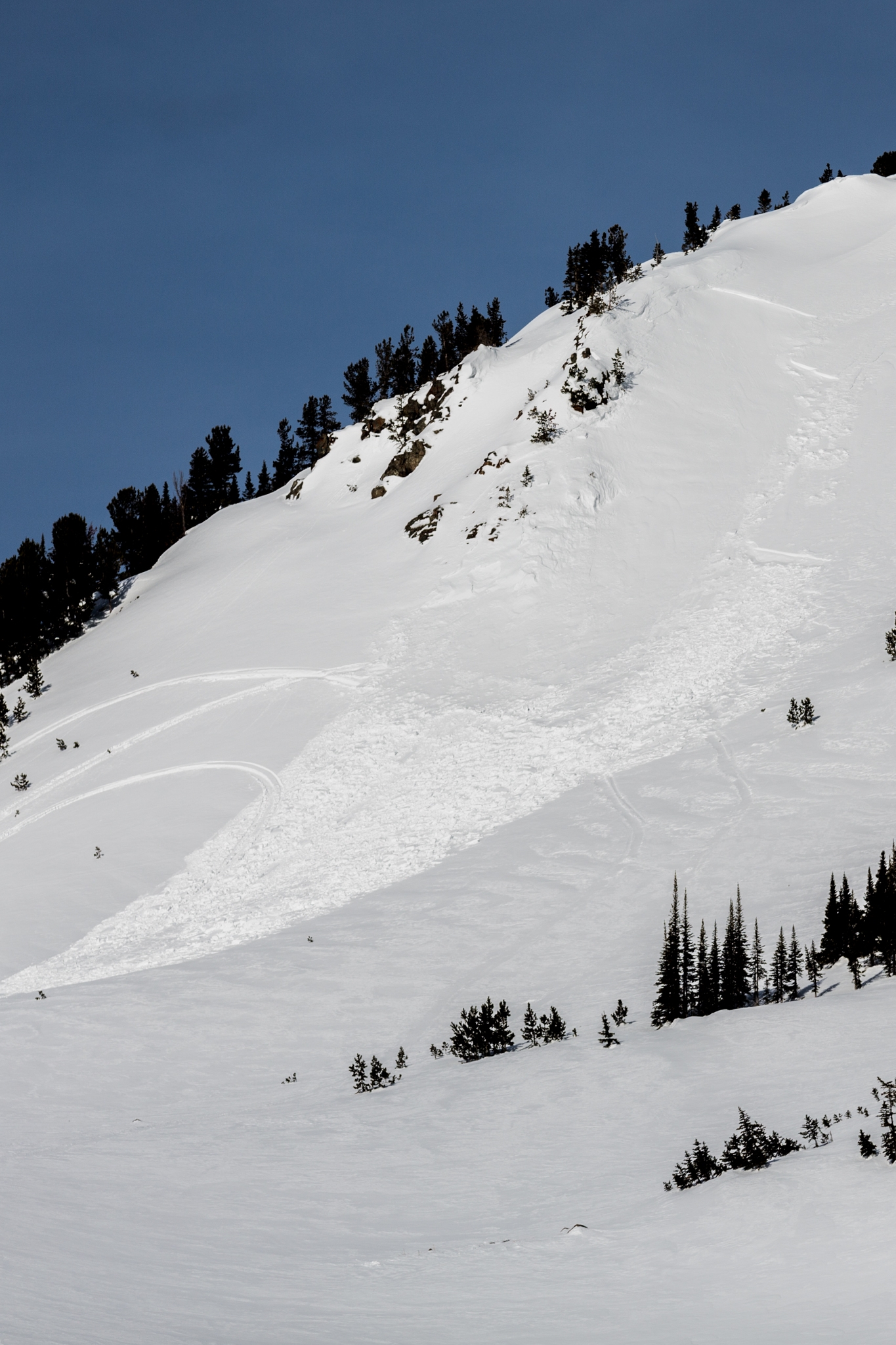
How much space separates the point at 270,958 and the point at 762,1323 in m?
16.2

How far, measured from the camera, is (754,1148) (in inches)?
331

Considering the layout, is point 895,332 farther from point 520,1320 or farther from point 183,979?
point 520,1320

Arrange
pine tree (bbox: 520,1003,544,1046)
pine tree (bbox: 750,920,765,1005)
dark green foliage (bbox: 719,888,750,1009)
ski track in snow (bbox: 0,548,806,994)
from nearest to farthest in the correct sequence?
dark green foliage (bbox: 719,888,750,1009) → pine tree (bbox: 750,920,765,1005) → pine tree (bbox: 520,1003,544,1046) → ski track in snow (bbox: 0,548,806,994)

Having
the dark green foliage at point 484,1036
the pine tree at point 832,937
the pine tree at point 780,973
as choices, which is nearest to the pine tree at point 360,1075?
the dark green foliage at point 484,1036

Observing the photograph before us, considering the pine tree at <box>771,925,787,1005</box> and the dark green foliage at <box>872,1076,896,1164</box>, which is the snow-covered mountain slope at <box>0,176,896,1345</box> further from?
the pine tree at <box>771,925,787,1005</box>

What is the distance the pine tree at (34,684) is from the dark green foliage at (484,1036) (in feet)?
125

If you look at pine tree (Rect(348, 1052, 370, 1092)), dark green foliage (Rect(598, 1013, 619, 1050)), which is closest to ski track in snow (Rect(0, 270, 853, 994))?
pine tree (Rect(348, 1052, 370, 1092))

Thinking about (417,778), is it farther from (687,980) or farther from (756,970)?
(756,970)

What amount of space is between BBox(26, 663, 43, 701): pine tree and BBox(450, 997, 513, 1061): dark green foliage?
38139mm

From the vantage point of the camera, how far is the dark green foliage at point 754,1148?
8414 mm

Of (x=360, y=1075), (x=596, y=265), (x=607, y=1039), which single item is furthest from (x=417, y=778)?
(x=596, y=265)

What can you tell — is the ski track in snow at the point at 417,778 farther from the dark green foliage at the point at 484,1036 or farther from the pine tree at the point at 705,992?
the pine tree at the point at 705,992

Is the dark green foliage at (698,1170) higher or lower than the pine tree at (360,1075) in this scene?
higher

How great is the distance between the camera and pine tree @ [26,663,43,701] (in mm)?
49000
